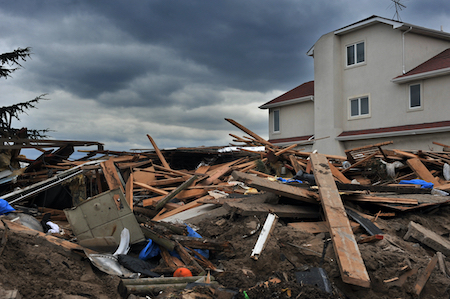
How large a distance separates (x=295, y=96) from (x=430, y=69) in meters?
7.58

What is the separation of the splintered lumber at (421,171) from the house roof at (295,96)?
35.7 ft

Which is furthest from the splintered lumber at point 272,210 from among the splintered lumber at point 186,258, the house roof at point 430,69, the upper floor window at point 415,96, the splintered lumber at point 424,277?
the upper floor window at point 415,96

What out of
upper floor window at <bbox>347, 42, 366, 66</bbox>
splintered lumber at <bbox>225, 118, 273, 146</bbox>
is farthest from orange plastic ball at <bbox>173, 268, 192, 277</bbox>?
upper floor window at <bbox>347, 42, 366, 66</bbox>

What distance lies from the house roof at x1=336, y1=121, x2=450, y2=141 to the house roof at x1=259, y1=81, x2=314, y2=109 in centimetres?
337

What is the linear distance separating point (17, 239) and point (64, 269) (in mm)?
818

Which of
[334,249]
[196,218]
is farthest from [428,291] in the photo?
[196,218]

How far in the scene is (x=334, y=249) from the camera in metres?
4.39

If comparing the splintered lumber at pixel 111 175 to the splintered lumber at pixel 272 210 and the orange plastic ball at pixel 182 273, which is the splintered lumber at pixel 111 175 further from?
the orange plastic ball at pixel 182 273

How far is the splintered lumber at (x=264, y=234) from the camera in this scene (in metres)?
4.57

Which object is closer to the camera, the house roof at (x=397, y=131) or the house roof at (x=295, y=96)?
the house roof at (x=397, y=131)

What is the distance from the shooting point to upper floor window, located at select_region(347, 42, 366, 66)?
721 inches

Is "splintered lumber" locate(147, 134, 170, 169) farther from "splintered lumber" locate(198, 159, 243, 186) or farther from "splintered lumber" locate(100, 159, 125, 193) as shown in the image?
"splintered lumber" locate(100, 159, 125, 193)

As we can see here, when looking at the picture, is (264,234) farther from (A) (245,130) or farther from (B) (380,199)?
(A) (245,130)

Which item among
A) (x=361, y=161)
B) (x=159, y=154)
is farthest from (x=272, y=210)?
(x=159, y=154)
